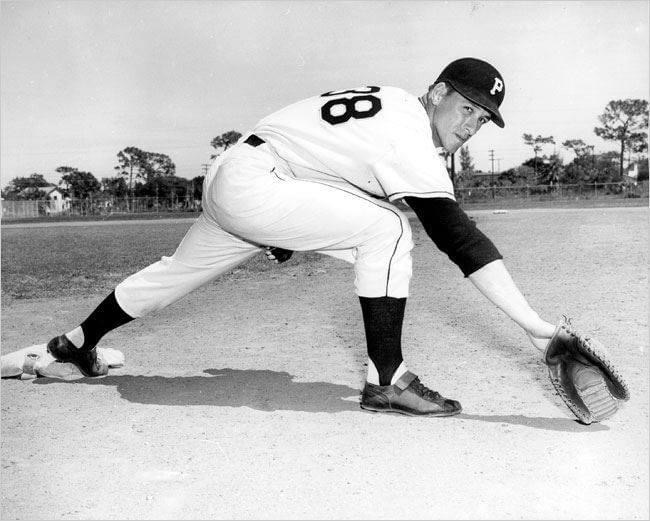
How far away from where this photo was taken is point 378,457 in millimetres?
2645

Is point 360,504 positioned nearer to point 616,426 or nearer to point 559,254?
point 616,426

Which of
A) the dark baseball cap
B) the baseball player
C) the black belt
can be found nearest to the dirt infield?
the baseball player

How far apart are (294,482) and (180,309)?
4001 mm

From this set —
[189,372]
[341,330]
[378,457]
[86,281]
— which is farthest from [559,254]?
[378,457]

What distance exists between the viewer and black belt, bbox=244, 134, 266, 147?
3.17 metres

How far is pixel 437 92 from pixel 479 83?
196mm

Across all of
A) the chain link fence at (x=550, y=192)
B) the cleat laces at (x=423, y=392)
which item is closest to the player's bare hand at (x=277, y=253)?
the cleat laces at (x=423, y=392)

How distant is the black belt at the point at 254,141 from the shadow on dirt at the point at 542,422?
1375 mm

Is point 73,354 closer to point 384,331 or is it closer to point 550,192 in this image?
point 384,331

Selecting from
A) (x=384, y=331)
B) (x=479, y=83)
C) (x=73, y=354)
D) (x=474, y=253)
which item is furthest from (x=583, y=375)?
(x=73, y=354)

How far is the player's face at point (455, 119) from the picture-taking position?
3076 millimetres

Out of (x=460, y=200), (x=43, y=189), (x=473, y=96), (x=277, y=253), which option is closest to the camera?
(x=473, y=96)

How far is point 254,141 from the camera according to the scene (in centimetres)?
318

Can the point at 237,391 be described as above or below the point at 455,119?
below
